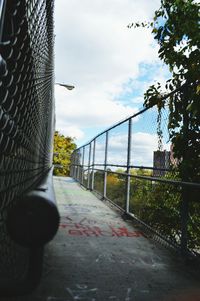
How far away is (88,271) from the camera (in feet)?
9.40

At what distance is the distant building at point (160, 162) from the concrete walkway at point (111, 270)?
92cm

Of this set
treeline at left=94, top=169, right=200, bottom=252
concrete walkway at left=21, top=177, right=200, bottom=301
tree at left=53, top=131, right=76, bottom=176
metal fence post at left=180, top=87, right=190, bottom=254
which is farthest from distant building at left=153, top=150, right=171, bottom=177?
tree at left=53, top=131, right=76, bottom=176

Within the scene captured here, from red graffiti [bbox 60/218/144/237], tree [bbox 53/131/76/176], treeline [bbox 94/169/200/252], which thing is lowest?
red graffiti [bbox 60/218/144/237]

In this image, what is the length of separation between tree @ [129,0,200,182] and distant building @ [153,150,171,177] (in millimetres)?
493

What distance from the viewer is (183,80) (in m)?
3.85

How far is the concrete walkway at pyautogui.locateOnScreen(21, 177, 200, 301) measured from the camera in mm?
2373

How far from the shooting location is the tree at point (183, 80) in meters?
3.46

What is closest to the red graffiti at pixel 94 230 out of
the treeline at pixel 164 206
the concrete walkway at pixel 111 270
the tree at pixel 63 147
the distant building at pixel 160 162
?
the concrete walkway at pixel 111 270

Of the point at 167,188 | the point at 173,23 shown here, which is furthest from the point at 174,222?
the point at 173,23

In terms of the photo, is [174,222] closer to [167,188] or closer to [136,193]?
[167,188]

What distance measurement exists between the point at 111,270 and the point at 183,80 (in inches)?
90.8

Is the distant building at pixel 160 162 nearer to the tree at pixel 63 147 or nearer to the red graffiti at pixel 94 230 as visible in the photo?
the red graffiti at pixel 94 230

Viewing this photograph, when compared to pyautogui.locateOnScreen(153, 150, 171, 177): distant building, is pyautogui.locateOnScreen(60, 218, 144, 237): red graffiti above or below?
below

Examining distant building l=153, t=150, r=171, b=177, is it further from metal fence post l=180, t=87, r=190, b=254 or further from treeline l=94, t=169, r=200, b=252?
metal fence post l=180, t=87, r=190, b=254
